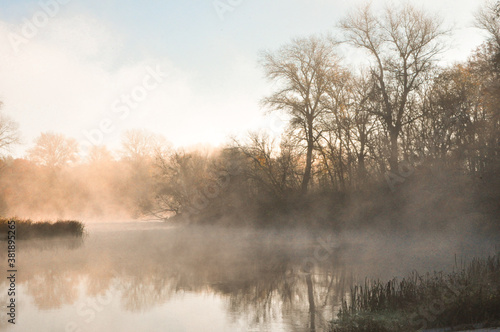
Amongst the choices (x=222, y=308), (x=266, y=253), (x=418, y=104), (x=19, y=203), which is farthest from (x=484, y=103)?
(x=19, y=203)

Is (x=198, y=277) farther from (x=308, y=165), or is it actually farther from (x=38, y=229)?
(x=308, y=165)

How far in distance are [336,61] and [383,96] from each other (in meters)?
6.28

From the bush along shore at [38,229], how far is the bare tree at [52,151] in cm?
2731

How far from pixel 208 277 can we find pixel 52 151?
42.9m

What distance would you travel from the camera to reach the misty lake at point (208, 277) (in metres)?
10.4

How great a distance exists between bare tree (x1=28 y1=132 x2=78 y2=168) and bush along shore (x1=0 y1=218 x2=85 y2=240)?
27.3 meters

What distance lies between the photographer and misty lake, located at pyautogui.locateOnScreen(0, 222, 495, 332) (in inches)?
411

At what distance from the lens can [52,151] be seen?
52344 mm

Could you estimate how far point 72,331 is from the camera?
31.3 ft

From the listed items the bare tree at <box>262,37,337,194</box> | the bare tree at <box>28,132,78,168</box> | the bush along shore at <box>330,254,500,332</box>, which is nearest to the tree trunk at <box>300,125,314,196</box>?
the bare tree at <box>262,37,337,194</box>

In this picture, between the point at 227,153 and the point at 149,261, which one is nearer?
the point at 149,261

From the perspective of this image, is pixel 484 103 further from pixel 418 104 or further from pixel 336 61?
pixel 336 61

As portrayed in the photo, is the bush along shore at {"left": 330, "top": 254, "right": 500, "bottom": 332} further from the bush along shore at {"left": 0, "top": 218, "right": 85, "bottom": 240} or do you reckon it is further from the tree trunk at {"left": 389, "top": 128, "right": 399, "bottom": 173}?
the bush along shore at {"left": 0, "top": 218, "right": 85, "bottom": 240}

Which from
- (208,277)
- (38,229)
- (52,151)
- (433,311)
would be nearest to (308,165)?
(38,229)
